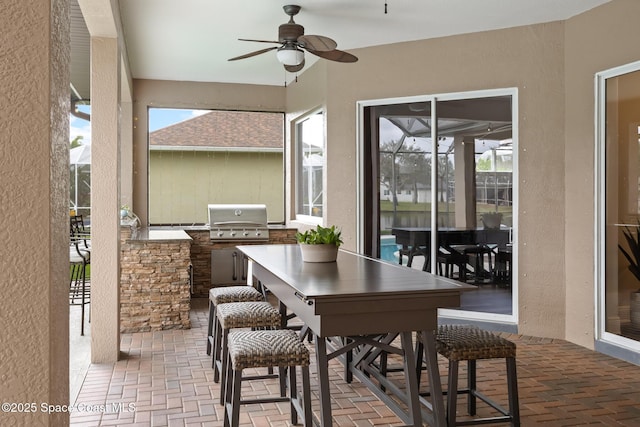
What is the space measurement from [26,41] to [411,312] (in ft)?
6.39

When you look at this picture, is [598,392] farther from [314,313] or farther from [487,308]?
[314,313]

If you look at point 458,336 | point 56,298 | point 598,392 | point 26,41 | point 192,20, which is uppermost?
point 192,20

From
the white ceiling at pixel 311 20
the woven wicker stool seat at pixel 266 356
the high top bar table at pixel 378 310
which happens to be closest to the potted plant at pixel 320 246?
the high top bar table at pixel 378 310

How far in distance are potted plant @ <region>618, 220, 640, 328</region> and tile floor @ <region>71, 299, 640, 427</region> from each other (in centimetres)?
38

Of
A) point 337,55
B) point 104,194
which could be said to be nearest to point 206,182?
point 104,194

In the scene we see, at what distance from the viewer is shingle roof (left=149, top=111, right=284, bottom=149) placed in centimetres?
771

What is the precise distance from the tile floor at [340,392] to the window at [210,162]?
3.18 metres

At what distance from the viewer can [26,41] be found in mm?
1289

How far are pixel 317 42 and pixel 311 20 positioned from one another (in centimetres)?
141

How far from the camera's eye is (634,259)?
4320 mm

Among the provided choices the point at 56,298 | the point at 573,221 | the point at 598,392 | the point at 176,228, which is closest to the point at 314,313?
the point at 56,298

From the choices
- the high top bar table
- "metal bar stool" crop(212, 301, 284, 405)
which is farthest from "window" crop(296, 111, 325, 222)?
the high top bar table

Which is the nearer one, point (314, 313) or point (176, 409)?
point (314, 313)

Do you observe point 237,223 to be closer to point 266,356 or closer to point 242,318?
point 242,318
